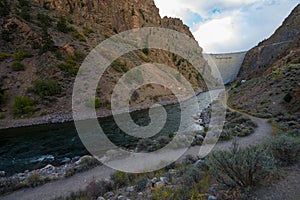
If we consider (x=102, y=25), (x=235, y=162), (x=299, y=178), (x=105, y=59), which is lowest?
(x=299, y=178)

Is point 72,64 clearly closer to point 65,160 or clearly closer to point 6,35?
point 6,35

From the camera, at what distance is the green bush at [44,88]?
29998mm

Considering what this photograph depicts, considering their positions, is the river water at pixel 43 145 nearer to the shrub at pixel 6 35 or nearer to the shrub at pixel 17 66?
the shrub at pixel 17 66

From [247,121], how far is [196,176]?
11.9 m

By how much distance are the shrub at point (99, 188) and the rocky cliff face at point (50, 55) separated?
23.7 meters

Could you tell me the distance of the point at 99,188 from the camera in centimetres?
710

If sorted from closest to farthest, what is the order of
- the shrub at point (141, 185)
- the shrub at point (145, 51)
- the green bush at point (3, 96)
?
1. the shrub at point (141, 185)
2. the green bush at point (3, 96)
3. the shrub at point (145, 51)

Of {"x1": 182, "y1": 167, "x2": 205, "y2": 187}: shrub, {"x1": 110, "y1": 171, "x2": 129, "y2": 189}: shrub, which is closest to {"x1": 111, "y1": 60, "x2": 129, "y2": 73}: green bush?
{"x1": 110, "y1": 171, "x2": 129, "y2": 189}: shrub

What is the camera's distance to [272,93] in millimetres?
22156

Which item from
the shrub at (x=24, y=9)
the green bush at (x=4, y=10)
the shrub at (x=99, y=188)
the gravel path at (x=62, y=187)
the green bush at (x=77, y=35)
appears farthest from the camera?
the green bush at (x=77, y=35)

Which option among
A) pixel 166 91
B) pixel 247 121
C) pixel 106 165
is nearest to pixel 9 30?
pixel 166 91

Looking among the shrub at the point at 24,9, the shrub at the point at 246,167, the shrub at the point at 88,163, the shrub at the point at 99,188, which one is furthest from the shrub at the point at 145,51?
the shrub at the point at 246,167

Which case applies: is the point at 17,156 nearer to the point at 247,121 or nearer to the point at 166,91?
the point at 247,121

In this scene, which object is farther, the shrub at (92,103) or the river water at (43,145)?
the shrub at (92,103)
